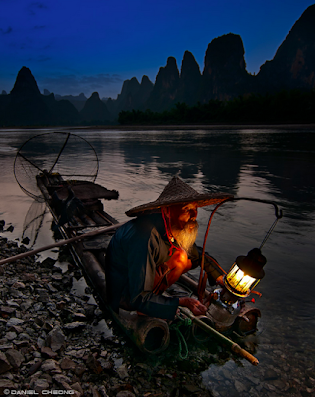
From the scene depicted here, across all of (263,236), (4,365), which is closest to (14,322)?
(4,365)

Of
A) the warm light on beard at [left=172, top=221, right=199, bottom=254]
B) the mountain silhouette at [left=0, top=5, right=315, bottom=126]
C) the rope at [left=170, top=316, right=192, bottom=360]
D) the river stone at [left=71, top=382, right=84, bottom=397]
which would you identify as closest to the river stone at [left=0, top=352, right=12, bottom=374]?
the river stone at [left=71, top=382, right=84, bottom=397]

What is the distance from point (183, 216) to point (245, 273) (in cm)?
59

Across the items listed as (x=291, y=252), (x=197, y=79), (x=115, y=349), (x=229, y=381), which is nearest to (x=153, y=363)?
(x=115, y=349)

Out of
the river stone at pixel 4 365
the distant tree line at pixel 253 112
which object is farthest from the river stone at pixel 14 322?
the distant tree line at pixel 253 112

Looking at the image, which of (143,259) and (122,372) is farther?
(122,372)

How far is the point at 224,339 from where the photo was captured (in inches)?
76.4

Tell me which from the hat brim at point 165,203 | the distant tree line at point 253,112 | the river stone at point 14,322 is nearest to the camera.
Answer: the hat brim at point 165,203

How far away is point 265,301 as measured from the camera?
10.4ft

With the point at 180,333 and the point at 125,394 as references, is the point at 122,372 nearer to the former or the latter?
the point at 125,394

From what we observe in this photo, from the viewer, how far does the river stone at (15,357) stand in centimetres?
191

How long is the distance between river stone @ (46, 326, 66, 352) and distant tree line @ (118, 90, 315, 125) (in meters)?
56.9

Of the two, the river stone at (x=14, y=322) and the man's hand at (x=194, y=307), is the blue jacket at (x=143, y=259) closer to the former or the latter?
the man's hand at (x=194, y=307)

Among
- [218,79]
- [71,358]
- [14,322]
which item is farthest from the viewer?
[218,79]

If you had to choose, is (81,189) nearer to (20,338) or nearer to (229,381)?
(20,338)
